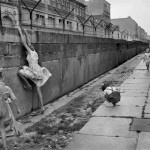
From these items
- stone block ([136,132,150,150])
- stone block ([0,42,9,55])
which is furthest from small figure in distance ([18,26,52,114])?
stone block ([136,132,150,150])

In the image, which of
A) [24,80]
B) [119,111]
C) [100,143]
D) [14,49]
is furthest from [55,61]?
[100,143]

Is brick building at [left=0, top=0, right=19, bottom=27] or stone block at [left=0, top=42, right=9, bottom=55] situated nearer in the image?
stone block at [left=0, top=42, right=9, bottom=55]

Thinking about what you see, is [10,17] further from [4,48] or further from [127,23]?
[127,23]

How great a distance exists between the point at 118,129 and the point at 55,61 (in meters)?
4.31

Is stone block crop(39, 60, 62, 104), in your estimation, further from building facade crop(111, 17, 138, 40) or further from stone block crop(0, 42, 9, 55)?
building facade crop(111, 17, 138, 40)

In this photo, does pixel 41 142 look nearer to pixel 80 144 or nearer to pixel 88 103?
pixel 80 144

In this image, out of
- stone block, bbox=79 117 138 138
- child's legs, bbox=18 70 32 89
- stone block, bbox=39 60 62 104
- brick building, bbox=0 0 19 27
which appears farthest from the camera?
stone block, bbox=39 60 62 104

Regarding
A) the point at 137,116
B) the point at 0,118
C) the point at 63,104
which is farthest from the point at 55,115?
the point at 0,118

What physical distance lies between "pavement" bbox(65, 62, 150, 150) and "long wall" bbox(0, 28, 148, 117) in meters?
1.99

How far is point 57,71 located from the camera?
31.6ft

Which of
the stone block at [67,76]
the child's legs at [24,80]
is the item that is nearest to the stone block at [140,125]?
the child's legs at [24,80]

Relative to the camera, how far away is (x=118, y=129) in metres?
5.71

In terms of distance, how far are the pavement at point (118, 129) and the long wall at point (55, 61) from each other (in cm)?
199

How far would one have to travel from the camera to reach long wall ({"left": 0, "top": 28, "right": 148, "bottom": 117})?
686cm
